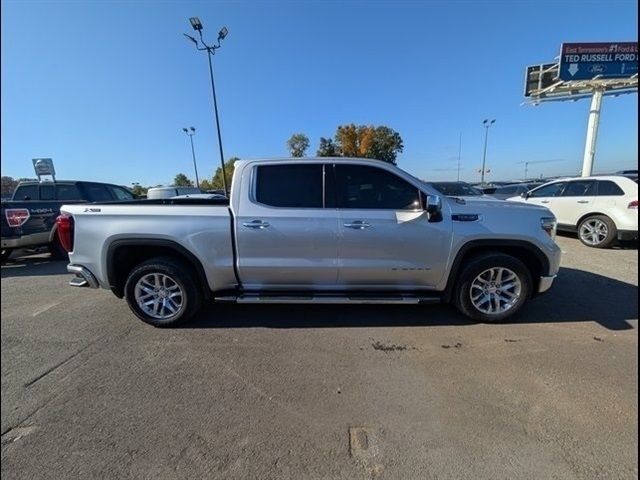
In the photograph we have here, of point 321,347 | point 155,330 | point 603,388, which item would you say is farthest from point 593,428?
point 155,330

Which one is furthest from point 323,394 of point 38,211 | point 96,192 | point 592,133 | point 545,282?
point 592,133

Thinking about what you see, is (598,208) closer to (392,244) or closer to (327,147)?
(392,244)

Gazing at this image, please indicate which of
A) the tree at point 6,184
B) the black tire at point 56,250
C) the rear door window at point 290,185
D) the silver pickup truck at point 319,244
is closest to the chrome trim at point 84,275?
the silver pickup truck at point 319,244

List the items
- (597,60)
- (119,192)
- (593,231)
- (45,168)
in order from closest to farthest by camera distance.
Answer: (593,231) < (119,192) < (45,168) < (597,60)

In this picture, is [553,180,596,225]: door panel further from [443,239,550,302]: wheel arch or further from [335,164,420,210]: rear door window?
[335,164,420,210]: rear door window

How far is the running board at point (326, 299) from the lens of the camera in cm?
364

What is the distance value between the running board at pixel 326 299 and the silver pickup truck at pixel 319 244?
0.04ft

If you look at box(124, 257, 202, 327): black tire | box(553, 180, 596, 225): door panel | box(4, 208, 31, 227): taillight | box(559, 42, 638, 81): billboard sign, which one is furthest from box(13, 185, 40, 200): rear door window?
box(559, 42, 638, 81): billboard sign

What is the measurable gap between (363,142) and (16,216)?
2022 inches

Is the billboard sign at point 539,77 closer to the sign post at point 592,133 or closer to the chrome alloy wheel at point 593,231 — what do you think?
the sign post at point 592,133

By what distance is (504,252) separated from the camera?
3854 mm

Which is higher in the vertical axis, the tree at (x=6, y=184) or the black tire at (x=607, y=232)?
the tree at (x=6, y=184)

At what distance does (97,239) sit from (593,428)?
4.70m

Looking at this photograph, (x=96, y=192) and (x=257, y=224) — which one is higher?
(x=96, y=192)
